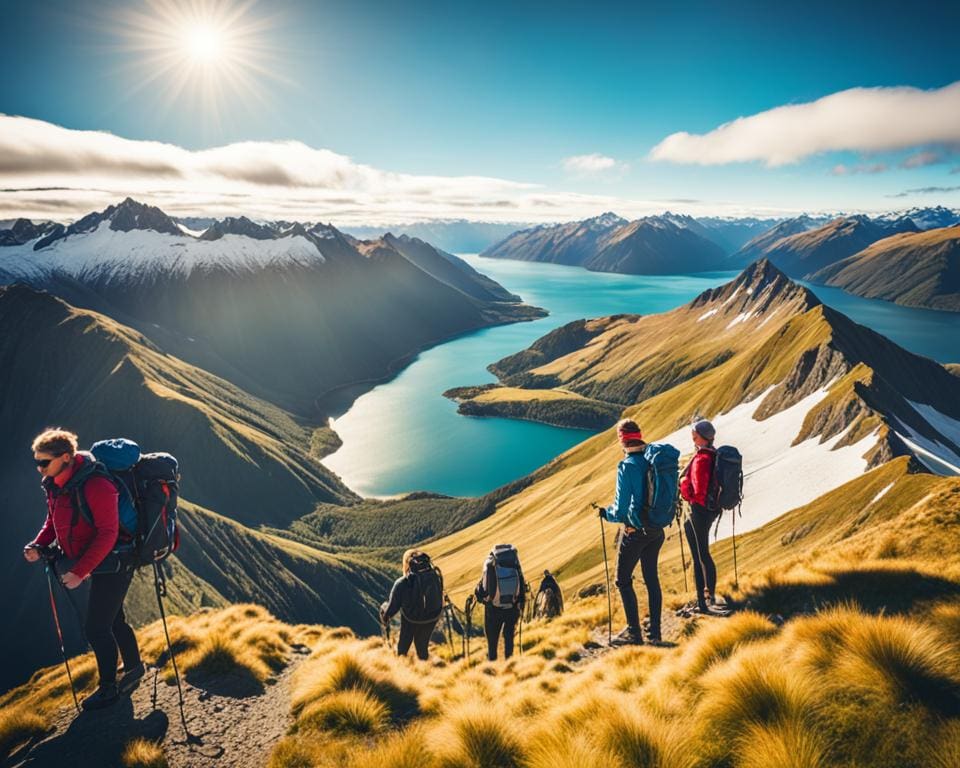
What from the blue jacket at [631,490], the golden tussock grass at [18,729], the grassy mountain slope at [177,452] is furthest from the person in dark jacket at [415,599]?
the grassy mountain slope at [177,452]

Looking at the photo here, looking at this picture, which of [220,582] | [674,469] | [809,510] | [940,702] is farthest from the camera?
[220,582]

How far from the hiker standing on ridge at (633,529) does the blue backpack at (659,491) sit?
10cm

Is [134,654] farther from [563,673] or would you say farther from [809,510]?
[809,510]

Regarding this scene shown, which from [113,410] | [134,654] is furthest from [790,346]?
[113,410]

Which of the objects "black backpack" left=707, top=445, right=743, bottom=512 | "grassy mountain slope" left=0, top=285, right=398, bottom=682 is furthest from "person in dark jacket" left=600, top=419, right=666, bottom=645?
"grassy mountain slope" left=0, top=285, right=398, bottom=682

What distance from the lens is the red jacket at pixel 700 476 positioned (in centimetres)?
1280

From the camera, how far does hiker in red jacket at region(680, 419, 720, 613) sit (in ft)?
42.0

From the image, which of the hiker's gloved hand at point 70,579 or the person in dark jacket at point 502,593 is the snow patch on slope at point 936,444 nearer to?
the person in dark jacket at point 502,593

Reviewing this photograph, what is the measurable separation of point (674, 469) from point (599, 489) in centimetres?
8653

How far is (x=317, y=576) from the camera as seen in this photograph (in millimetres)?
112625

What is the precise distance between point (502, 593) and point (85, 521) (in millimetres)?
9221

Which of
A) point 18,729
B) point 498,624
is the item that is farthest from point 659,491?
point 18,729

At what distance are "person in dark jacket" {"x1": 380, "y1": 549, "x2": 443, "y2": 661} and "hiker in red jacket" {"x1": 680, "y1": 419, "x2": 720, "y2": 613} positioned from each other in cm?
665

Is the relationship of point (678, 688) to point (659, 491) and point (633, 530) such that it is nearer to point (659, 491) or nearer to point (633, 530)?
point (633, 530)
